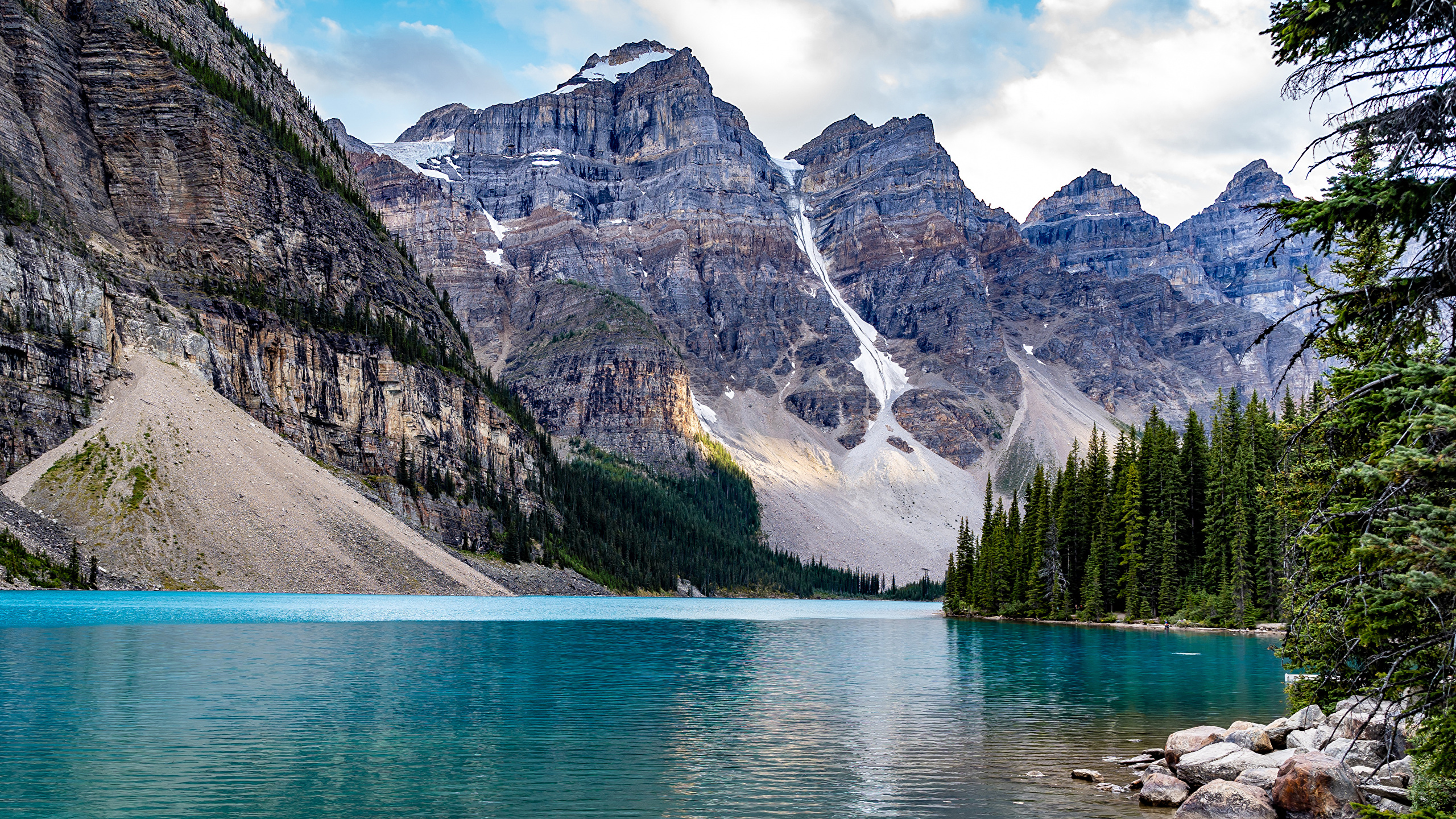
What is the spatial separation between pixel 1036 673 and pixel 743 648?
770 inches

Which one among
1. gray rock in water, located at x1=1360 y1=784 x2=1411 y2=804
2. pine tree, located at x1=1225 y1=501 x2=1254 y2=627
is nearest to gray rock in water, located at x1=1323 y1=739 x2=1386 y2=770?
gray rock in water, located at x1=1360 y1=784 x2=1411 y2=804

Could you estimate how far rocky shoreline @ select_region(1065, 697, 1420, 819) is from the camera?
17.0 m

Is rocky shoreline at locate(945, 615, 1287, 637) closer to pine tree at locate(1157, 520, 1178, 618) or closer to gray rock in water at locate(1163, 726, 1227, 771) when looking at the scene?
pine tree at locate(1157, 520, 1178, 618)

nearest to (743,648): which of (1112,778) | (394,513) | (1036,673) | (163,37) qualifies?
(1036,673)

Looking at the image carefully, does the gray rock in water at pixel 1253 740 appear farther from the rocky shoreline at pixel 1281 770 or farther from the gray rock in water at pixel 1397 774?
the gray rock in water at pixel 1397 774

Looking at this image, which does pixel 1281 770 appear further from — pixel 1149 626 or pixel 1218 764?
pixel 1149 626

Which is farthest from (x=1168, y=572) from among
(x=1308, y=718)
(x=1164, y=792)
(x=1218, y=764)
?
(x=1164, y=792)

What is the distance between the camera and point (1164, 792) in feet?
64.8

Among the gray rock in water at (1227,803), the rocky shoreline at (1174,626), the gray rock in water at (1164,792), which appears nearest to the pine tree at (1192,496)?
the rocky shoreline at (1174,626)

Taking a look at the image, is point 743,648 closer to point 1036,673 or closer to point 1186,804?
point 1036,673

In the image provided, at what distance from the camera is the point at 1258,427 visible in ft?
254

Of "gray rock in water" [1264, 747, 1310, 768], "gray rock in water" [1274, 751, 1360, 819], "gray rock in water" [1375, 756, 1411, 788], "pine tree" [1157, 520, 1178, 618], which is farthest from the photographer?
"pine tree" [1157, 520, 1178, 618]

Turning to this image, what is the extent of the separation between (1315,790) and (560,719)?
1996 cm

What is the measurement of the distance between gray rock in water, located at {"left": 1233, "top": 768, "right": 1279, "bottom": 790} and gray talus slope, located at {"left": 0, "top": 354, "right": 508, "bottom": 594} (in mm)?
86796
